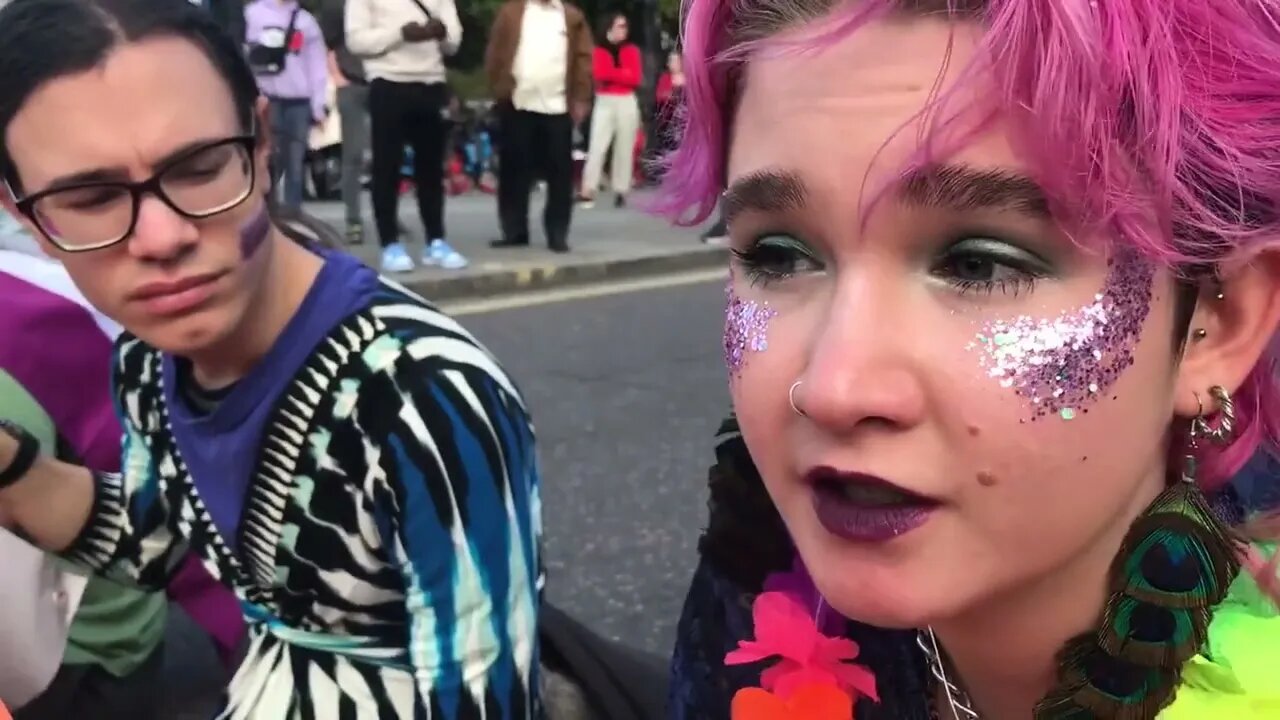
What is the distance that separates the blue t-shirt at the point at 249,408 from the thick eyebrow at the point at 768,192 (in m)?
0.75

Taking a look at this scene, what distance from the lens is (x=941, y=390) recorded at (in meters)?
0.99

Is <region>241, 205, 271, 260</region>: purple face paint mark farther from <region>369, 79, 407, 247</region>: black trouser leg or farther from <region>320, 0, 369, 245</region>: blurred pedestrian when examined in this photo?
<region>320, 0, 369, 245</region>: blurred pedestrian

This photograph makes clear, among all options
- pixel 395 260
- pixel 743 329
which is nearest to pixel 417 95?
pixel 395 260

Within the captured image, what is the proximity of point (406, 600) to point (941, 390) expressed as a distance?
2.97ft

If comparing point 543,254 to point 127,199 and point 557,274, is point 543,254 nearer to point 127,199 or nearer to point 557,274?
point 557,274

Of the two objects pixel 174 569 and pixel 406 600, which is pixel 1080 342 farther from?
pixel 174 569

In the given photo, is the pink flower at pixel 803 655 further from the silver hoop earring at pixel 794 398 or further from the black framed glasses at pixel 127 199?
the black framed glasses at pixel 127 199

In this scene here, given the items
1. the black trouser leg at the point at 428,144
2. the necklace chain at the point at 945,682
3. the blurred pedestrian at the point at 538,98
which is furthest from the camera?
the blurred pedestrian at the point at 538,98

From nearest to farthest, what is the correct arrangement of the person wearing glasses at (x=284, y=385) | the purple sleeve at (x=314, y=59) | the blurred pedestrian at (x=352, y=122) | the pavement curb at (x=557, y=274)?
the person wearing glasses at (x=284, y=385)
the pavement curb at (x=557, y=274)
the blurred pedestrian at (x=352, y=122)
the purple sleeve at (x=314, y=59)

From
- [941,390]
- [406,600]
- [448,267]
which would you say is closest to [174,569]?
[406,600]

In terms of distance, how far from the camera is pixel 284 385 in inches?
66.6

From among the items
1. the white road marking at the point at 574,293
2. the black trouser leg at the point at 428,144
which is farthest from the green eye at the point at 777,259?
the black trouser leg at the point at 428,144

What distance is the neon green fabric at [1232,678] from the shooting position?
3.82ft

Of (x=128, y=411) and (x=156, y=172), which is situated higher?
(x=156, y=172)
